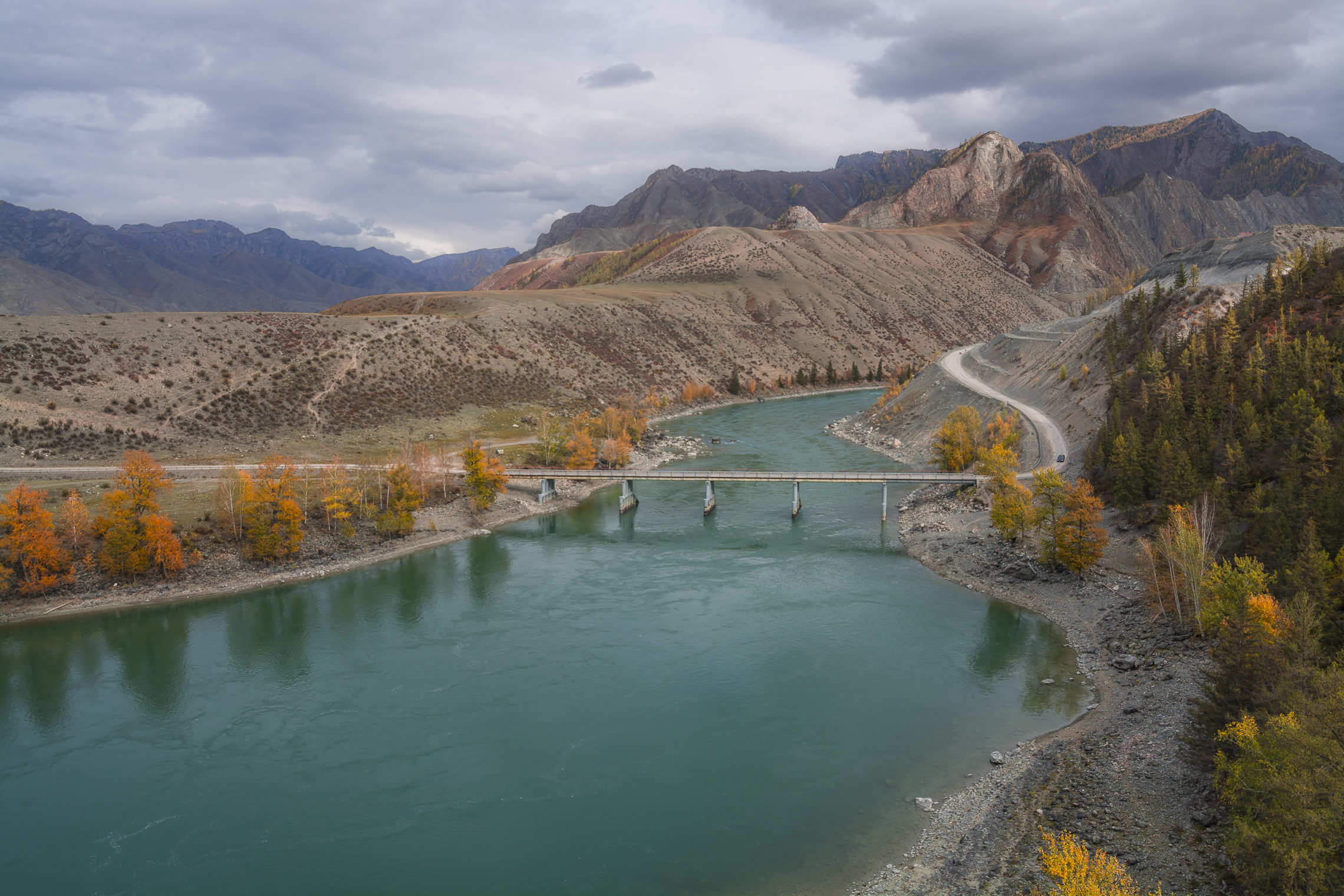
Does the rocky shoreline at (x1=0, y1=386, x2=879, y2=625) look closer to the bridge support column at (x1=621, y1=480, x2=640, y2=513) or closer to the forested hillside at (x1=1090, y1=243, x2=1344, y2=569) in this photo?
the bridge support column at (x1=621, y1=480, x2=640, y2=513)

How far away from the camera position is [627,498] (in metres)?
66.9

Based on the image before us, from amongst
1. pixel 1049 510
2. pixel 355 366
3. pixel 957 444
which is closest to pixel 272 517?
pixel 355 366

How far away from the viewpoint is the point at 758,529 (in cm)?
5956

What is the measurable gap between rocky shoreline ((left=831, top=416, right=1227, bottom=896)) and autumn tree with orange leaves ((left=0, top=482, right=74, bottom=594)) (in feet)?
160

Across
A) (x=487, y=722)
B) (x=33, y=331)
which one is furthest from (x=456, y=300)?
(x=487, y=722)

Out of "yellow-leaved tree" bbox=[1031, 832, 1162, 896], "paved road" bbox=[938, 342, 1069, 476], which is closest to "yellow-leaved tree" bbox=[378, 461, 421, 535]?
"paved road" bbox=[938, 342, 1069, 476]

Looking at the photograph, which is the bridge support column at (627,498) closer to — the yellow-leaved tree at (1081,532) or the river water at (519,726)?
the river water at (519,726)

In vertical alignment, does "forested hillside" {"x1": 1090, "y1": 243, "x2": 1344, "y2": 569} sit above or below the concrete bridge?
above

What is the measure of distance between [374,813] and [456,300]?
119648mm

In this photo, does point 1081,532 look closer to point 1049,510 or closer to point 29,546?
point 1049,510

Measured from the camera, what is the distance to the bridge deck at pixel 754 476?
201 feet

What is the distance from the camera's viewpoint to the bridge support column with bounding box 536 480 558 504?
68375 mm

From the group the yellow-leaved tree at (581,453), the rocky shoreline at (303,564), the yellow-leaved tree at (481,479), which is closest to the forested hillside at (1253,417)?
the rocky shoreline at (303,564)

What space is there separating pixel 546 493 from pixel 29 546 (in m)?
36.1
